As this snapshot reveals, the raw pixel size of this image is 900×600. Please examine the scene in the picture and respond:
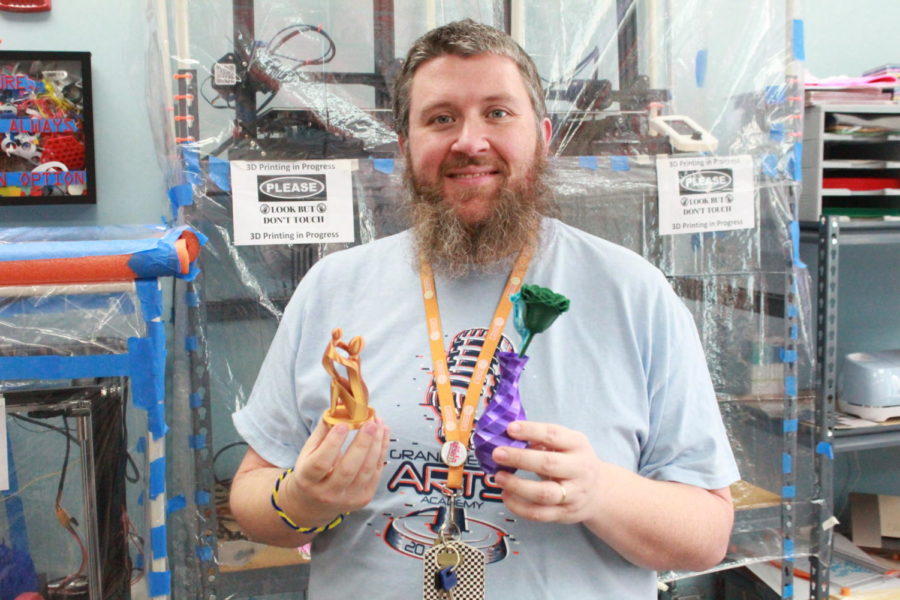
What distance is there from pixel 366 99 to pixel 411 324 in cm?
83

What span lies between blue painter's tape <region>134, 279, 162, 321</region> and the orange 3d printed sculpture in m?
0.51

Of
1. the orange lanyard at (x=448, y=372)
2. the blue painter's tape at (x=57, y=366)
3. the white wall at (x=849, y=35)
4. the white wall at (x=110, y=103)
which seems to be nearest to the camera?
the orange lanyard at (x=448, y=372)

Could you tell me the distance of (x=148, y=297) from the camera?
3.87 feet

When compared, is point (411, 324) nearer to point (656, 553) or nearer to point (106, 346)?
point (656, 553)

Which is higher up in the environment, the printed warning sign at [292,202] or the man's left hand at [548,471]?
the printed warning sign at [292,202]

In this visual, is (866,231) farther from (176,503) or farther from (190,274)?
(176,503)

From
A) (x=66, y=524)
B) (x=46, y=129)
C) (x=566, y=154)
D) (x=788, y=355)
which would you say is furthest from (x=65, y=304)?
(x=788, y=355)

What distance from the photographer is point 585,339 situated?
0.96 m

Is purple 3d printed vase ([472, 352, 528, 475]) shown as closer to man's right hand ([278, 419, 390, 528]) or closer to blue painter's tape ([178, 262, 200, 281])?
man's right hand ([278, 419, 390, 528])

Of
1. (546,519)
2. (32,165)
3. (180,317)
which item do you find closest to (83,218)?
(32,165)

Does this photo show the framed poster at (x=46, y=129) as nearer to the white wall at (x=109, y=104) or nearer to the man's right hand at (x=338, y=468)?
the white wall at (x=109, y=104)

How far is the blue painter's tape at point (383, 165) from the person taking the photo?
165 centimetres

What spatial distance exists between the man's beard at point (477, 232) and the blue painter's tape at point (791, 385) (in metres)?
1.02

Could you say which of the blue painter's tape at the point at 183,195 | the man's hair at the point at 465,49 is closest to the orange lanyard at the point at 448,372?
the man's hair at the point at 465,49
